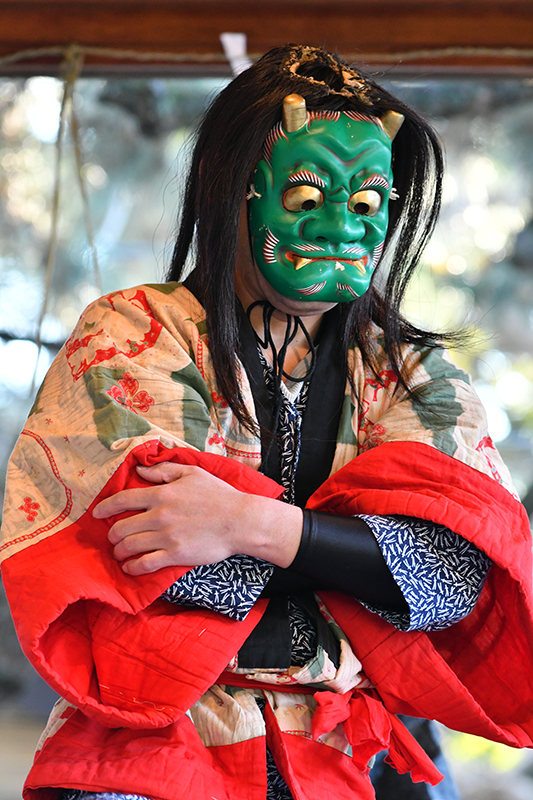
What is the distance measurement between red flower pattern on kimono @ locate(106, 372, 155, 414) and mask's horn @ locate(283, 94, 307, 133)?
344 mm

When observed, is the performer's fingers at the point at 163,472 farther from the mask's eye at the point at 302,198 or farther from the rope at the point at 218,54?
the rope at the point at 218,54

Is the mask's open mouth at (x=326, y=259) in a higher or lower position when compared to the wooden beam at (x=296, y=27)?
lower

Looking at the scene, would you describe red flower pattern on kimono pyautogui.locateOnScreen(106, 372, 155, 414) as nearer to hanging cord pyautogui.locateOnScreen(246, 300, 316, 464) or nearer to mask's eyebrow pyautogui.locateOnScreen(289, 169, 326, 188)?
hanging cord pyautogui.locateOnScreen(246, 300, 316, 464)

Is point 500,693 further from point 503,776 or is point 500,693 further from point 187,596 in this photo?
point 503,776

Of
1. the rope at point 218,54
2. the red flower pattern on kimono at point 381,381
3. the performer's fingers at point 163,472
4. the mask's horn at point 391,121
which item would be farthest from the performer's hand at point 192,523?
the rope at point 218,54

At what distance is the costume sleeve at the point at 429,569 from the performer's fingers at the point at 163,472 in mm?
207

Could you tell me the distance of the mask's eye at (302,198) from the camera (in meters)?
0.92

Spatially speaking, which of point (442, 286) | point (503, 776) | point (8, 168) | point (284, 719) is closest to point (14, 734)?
point (284, 719)

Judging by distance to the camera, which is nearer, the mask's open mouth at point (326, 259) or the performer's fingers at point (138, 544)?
the performer's fingers at point (138, 544)

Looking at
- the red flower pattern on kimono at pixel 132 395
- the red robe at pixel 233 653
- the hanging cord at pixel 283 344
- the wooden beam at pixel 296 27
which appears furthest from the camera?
the wooden beam at pixel 296 27

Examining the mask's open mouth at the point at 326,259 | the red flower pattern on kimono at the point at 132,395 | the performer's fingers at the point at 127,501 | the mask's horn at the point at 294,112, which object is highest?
the mask's horn at the point at 294,112

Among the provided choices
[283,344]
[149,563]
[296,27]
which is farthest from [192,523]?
[296,27]

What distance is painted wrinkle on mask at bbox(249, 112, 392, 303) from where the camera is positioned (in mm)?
924

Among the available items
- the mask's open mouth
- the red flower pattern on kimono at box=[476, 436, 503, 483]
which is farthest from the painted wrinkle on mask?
the red flower pattern on kimono at box=[476, 436, 503, 483]
